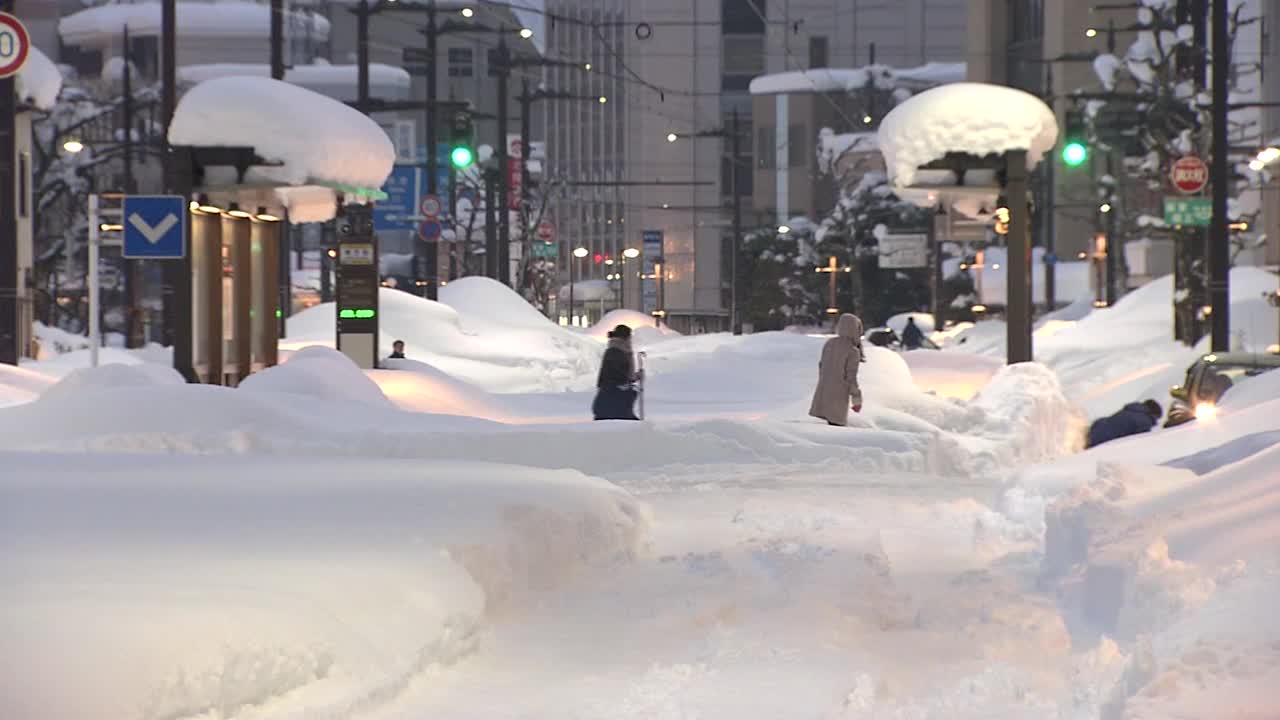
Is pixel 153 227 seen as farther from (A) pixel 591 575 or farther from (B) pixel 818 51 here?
(B) pixel 818 51

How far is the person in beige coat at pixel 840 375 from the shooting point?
70.2ft

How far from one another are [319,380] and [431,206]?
A: 87.0ft

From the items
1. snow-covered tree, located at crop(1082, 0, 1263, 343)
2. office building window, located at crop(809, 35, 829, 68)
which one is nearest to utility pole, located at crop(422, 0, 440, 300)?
snow-covered tree, located at crop(1082, 0, 1263, 343)

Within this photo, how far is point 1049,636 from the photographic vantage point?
30.8ft

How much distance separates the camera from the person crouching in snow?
22969mm

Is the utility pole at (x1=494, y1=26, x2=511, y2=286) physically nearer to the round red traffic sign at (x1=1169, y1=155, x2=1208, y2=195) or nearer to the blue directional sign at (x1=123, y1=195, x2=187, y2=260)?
the round red traffic sign at (x1=1169, y1=155, x2=1208, y2=195)

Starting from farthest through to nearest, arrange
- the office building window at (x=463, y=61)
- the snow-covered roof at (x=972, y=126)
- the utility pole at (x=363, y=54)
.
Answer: the office building window at (x=463, y=61) < the utility pole at (x=363, y=54) < the snow-covered roof at (x=972, y=126)

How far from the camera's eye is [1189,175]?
37.4m

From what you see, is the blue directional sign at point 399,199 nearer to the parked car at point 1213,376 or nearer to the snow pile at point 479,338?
the snow pile at point 479,338

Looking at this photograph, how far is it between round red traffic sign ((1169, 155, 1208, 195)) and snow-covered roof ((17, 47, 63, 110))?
28089 millimetres

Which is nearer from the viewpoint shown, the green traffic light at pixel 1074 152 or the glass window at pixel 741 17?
the green traffic light at pixel 1074 152

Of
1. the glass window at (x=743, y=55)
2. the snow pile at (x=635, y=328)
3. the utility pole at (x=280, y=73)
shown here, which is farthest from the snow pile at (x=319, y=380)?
the glass window at (x=743, y=55)

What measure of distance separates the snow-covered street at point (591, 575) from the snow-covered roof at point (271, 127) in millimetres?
7599

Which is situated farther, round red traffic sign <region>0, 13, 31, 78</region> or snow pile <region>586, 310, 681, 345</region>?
snow pile <region>586, 310, 681, 345</region>
